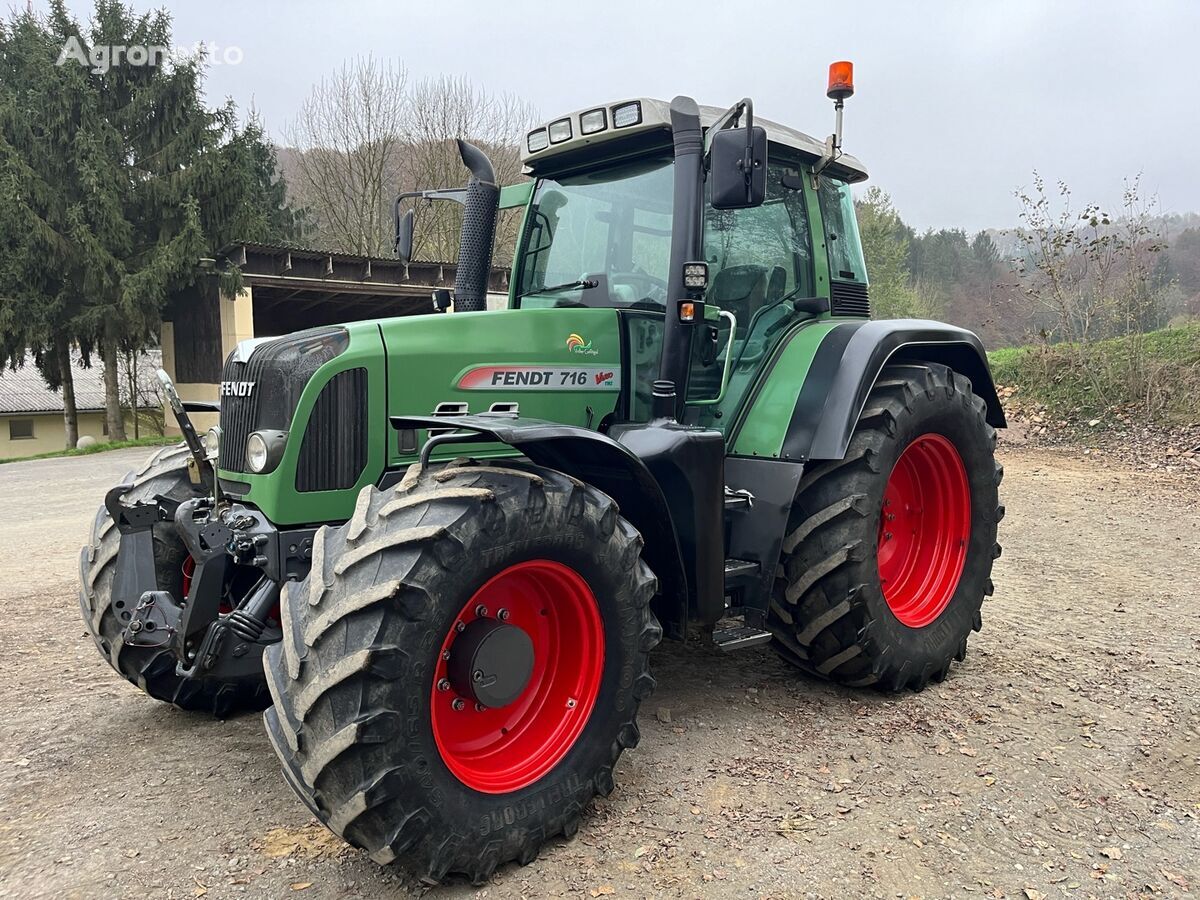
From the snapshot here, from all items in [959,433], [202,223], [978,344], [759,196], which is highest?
[202,223]

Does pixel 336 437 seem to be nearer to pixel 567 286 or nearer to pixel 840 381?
pixel 567 286

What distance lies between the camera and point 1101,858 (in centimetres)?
265

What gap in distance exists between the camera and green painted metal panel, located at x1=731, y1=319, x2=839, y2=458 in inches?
147

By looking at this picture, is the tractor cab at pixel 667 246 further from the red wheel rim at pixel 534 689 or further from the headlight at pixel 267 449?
the headlight at pixel 267 449

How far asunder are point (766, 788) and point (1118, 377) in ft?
39.9

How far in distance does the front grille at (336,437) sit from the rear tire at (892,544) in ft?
5.81

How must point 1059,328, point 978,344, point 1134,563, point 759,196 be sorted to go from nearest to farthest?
point 759,196, point 978,344, point 1134,563, point 1059,328

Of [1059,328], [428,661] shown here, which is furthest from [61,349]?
[428,661]

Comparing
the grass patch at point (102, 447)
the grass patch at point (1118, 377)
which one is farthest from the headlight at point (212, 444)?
the grass patch at point (102, 447)

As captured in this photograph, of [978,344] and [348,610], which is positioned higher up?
[978,344]

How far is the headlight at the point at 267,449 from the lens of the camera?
9.82 feet

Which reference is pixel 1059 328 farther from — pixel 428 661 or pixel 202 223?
pixel 202 223

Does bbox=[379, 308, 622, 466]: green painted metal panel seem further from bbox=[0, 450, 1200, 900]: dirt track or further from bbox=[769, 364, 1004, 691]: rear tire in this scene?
bbox=[0, 450, 1200, 900]: dirt track

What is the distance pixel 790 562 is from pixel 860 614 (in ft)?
1.14
